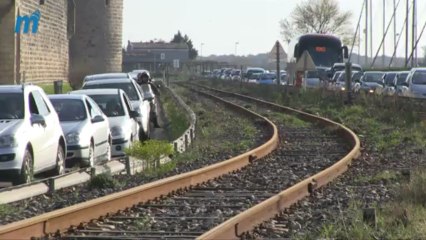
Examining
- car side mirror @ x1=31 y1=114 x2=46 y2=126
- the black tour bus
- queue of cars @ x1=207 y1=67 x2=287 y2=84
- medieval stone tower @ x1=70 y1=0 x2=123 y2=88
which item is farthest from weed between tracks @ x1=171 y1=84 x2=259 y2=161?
queue of cars @ x1=207 y1=67 x2=287 y2=84

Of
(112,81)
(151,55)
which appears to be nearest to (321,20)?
(151,55)

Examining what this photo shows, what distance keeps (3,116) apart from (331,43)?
A: 39.8 metres

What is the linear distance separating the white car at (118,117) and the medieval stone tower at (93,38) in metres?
44.7

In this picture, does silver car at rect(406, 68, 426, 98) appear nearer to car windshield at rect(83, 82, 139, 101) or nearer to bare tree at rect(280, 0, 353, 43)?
car windshield at rect(83, 82, 139, 101)

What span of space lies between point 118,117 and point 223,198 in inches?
380

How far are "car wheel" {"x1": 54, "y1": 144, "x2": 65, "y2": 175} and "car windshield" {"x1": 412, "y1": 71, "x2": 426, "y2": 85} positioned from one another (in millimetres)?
26173

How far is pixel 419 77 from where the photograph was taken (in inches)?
1629

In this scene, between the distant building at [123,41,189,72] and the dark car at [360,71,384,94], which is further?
the distant building at [123,41,189,72]

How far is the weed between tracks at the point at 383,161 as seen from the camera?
32.2 ft

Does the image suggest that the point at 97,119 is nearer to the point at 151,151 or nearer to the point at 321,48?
the point at 151,151

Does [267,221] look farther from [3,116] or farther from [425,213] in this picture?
[3,116]

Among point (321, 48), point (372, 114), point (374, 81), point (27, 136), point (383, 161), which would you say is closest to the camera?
point (27, 136)

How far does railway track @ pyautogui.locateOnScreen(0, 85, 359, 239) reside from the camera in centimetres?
1025

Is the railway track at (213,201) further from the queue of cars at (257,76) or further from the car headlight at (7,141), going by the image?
the queue of cars at (257,76)
